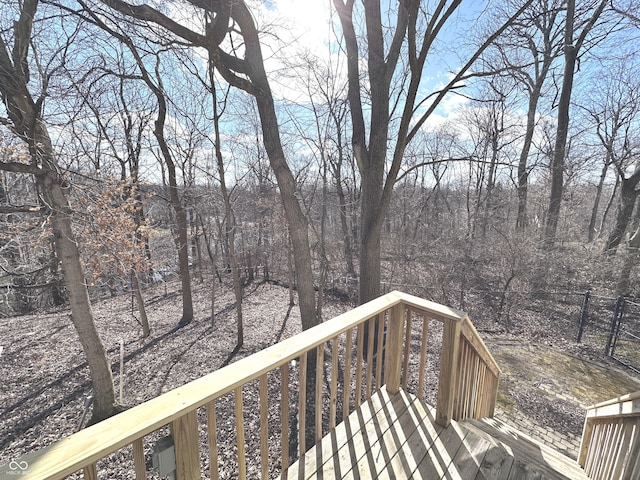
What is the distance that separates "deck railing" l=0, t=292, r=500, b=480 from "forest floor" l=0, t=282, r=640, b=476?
1.20 metres

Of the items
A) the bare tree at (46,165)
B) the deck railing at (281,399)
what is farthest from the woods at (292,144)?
the deck railing at (281,399)

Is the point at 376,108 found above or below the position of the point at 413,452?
above

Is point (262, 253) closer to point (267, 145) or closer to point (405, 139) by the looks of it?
point (267, 145)

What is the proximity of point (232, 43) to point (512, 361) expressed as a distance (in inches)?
284

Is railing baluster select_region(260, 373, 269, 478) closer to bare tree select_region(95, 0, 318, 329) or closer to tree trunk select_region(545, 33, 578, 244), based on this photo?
bare tree select_region(95, 0, 318, 329)

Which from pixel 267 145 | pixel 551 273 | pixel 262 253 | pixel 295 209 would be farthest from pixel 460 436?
pixel 262 253

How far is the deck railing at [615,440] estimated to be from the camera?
174cm

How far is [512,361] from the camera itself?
4.92 m

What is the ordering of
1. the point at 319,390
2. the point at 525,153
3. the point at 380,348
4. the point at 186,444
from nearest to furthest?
1. the point at 186,444
2. the point at 319,390
3. the point at 380,348
4. the point at 525,153

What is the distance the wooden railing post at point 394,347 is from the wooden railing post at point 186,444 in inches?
60.4

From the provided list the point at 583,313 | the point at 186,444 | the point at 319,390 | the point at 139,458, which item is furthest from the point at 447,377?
the point at 583,313

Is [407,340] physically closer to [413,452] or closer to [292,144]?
[413,452]

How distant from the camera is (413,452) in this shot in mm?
1872

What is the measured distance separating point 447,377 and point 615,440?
1.20m
